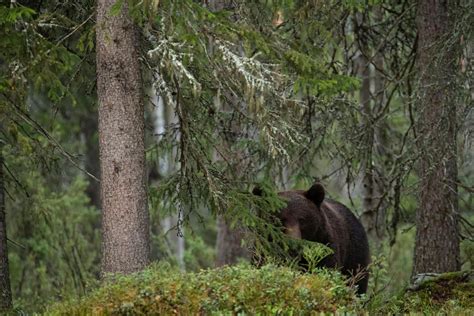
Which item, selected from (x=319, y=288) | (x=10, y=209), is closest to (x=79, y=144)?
(x=10, y=209)

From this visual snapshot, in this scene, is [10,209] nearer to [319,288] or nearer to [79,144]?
[79,144]

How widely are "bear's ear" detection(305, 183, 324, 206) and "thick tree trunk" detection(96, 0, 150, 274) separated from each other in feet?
9.86

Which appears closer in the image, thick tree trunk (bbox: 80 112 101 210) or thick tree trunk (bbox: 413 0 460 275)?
thick tree trunk (bbox: 413 0 460 275)

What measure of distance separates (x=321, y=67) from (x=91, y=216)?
490 inches

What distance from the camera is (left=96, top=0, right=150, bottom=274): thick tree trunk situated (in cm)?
955

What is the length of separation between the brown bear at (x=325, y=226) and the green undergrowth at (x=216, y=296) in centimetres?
302

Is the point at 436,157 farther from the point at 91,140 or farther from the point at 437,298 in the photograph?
the point at 91,140

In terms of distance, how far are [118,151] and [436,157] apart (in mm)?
4297

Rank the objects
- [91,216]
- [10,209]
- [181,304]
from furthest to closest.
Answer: [91,216], [10,209], [181,304]

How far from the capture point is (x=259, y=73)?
890 cm

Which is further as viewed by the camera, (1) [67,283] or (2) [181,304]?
(1) [67,283]

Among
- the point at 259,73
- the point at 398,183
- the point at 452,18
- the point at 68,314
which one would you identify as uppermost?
the point at 452,18

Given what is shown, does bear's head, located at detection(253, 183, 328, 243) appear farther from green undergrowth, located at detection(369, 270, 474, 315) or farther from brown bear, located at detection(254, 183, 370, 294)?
green undergrowth, located at detection(369, 270, 474, 315)

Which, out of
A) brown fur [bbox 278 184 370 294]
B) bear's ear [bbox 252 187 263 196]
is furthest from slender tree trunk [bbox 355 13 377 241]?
bear's ear [bbox 252 187 263 196]
